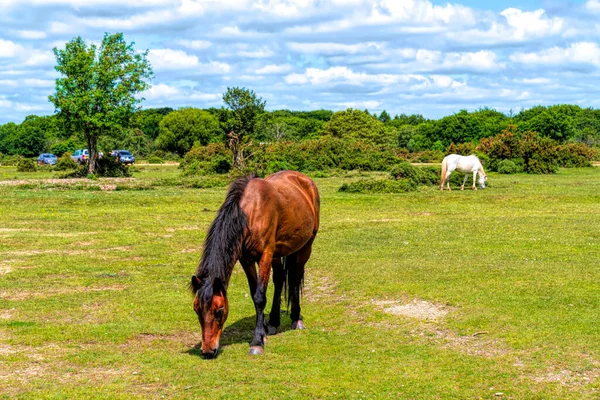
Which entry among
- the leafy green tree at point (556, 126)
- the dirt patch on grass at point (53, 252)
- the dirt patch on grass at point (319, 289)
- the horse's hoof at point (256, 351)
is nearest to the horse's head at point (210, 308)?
the horse's hoof at point (256, 351)

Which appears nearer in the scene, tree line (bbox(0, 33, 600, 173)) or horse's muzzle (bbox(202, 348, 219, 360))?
horse's muzzle (bbox(202, 348, 219, 360))

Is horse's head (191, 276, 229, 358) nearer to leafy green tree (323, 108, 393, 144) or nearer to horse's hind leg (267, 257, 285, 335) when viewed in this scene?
horse's hind leg (267, 257, 285, 335)

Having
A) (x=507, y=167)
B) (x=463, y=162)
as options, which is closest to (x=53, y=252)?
(x=463, y=162)

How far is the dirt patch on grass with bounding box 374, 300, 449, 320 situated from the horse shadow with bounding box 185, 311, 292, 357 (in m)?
1.57

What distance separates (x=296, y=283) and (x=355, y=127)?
6602cm

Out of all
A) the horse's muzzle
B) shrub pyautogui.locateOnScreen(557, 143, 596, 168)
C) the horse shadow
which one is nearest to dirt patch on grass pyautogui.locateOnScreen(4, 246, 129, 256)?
the horse shadow

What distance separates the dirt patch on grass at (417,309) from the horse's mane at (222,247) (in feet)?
10.7

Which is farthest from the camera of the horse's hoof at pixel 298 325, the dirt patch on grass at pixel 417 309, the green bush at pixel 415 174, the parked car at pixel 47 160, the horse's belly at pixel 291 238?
the parked car at pixel 47 160

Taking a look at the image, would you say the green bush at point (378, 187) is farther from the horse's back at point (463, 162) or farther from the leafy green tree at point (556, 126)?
the leafy green tree at point (556, 126)

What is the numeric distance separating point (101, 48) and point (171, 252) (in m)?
31.1

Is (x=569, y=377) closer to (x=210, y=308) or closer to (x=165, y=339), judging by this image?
(x=210, y=308)

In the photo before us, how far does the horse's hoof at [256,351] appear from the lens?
849 cm

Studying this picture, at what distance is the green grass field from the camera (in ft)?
24.1

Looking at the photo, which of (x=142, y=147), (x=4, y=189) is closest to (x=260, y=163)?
(x=4, y=189)
